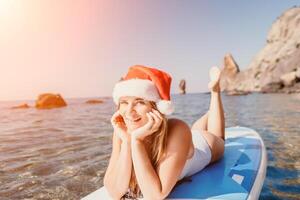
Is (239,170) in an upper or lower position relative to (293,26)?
lower

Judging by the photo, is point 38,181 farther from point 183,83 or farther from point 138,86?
point 183,83

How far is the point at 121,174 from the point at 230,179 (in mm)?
1377

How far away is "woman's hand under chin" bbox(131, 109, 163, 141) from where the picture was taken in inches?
84.7

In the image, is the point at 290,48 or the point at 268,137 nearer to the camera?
the point at 268,137

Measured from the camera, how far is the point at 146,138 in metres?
2.35

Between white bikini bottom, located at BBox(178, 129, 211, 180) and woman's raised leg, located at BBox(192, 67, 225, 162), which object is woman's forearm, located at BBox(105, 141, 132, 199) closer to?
white bikini bottom, located at BBox(178, 129, 211, 180)

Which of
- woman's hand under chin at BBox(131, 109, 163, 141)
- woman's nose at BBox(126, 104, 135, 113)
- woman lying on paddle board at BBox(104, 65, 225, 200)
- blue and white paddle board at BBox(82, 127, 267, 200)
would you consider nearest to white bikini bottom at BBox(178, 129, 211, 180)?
blue and white paddle board at BBox(82, 127, 267, 200)

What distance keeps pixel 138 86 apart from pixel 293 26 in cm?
8618

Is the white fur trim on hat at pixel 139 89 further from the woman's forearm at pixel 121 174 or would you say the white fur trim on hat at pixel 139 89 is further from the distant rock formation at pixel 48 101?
the distant rock formation at pixel 48 101

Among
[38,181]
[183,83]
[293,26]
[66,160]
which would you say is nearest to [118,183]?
[38,181]

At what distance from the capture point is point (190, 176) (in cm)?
309

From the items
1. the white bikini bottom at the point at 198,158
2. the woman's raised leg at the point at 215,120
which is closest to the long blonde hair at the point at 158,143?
the white bikini bottom at the point at 198,158

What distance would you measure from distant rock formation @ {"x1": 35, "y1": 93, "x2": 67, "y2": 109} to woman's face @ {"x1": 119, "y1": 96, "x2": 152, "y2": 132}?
31.6m

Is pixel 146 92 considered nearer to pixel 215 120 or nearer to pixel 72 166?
pixel 215 120
